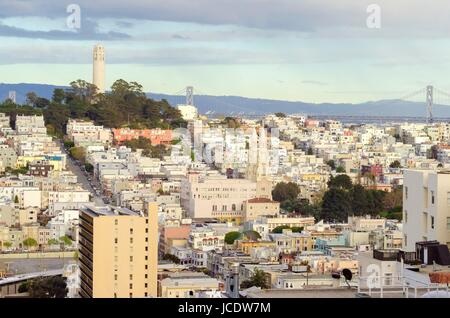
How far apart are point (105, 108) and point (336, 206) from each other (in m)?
8.26

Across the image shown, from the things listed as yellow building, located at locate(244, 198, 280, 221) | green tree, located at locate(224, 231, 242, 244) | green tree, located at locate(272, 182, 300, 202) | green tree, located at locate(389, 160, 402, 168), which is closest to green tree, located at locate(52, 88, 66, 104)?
green tree, located at locate(272, 182, 300, 202)

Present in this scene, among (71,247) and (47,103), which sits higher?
(47,103)

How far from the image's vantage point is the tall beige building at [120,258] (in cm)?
843

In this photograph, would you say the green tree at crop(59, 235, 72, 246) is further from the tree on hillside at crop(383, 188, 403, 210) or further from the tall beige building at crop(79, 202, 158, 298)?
the tall beige building at crop(79, 202, 158, 298)

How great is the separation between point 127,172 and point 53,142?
3.14 meters

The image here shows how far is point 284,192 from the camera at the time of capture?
2128 cm

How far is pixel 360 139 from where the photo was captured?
3062cm

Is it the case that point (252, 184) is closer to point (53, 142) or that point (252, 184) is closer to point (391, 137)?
point (53, 142)

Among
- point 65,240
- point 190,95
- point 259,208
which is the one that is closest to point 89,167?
point 190,95

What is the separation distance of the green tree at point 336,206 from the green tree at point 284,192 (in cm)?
167

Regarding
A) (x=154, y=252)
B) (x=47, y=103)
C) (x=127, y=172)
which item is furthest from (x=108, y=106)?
(x=154, y=252)

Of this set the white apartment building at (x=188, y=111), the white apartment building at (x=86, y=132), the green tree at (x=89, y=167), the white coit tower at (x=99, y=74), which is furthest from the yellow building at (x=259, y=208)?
the white coit tower at (x=99, y=74)
